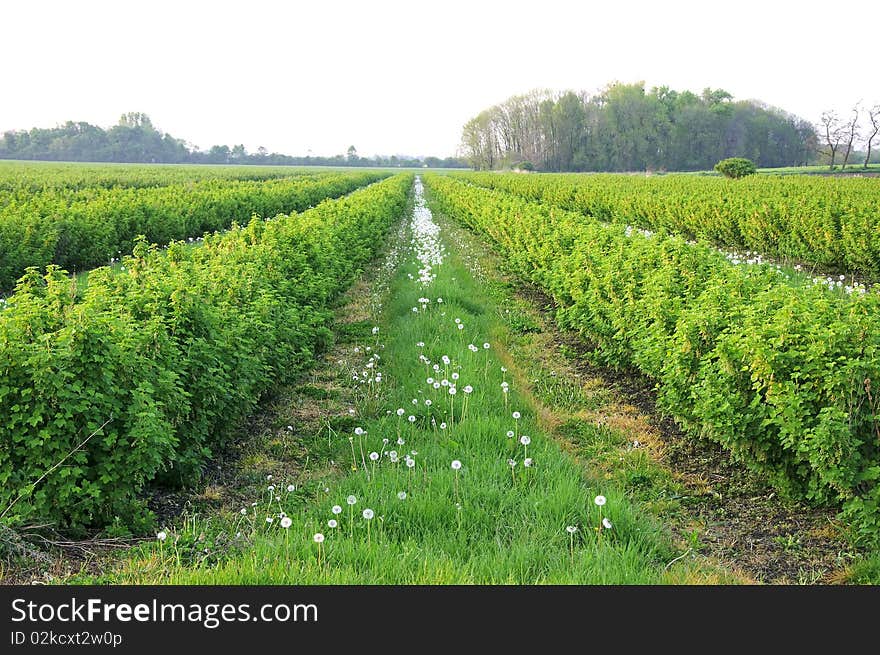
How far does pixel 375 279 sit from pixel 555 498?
10.5 m

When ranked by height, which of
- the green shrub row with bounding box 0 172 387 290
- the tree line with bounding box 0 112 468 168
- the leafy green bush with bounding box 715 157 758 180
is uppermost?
the tree line with bounding box 0 112 468 168

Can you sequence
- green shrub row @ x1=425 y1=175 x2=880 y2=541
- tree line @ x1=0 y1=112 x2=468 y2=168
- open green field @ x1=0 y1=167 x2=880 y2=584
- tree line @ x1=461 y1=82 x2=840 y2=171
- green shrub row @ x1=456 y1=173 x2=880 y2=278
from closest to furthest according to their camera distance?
open green field @ x1=0 y1=167 x2=880 y2=584 → green shrub row @ x1=425 y1=175 x2=880 y2=541 → green shrub row @ x1=456 y1=173 x2=880 y2=278 → tree line @ x1=461 y1=82 x2=840 y2=171 → tree line @ x1=0 y1=112 x2=468 y2=168

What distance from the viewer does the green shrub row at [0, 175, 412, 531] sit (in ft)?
13.1

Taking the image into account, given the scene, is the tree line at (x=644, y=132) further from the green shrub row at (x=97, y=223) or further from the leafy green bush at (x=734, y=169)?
the green shrub row at (x=97, y=223)

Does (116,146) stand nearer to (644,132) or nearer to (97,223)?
(644,132)

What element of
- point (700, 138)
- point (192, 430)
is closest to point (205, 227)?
point (192, 430)

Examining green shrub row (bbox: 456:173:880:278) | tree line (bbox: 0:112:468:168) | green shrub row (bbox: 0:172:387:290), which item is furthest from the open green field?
tree line (bbox: 0:112:468:168)

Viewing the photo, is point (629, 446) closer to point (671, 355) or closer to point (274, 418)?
point (671, 355)

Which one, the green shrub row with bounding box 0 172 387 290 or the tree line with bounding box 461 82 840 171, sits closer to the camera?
the green shrub row with bounding box 0 172 387 290

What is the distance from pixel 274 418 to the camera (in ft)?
22.0

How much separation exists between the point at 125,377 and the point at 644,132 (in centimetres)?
12093

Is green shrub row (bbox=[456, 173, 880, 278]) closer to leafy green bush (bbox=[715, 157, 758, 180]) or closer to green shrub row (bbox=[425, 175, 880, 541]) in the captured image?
green shrub row (bbox=[425, 175, 880, 541])

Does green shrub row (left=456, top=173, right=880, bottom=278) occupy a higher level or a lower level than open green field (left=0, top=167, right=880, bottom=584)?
higher

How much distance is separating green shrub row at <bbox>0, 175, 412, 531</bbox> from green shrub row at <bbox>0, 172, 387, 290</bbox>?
29.3 ft
